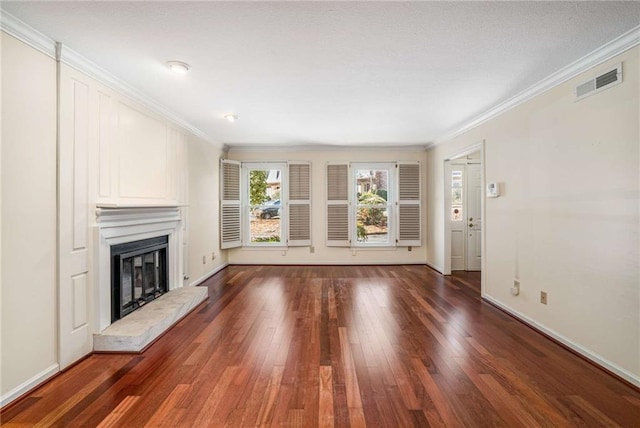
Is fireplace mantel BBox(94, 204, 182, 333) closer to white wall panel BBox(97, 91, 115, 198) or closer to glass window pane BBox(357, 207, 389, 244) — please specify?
white wall panel BBox(97, 91, 115, 198)

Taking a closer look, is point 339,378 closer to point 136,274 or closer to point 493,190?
point 136,274

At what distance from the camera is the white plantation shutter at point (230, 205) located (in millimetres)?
5762

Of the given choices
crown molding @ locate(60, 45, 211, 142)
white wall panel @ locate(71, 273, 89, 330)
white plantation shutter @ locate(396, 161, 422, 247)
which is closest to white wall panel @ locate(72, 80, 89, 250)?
crown molding @ locate(60, 45, 211, 142)

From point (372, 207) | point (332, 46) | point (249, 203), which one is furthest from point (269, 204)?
point (332, 46)

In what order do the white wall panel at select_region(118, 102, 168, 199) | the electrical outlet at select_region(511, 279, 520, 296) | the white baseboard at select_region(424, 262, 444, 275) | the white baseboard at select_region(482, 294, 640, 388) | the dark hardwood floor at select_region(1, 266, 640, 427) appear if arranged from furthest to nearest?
the white baseboard at select_region(424, 262, 444, 275) → the electrical outlet at select_region(511, 279, 520, 296) → the white wall panel at select_region(118, 102, 168, 199) → the white baseboard at select_region(482, 294, 640, 388) → the dark hardwood floor at select_region(1, 266, 640, 427)

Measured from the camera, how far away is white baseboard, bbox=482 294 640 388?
2.14 metres

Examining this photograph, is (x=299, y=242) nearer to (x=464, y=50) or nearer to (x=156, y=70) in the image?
(x=156, y=70)

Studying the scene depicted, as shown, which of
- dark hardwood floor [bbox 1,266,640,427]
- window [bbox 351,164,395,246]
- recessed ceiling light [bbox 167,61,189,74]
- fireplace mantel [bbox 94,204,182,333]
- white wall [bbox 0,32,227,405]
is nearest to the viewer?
dark hardwood floor [bbox 1,266,640,427]

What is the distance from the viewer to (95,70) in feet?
8.46

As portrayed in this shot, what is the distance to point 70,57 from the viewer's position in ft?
7.62

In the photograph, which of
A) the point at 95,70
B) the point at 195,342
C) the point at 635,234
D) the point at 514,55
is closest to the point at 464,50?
the point at 514,55

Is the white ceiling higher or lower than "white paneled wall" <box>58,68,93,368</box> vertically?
higher

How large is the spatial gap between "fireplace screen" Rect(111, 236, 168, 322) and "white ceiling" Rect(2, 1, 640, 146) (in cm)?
167

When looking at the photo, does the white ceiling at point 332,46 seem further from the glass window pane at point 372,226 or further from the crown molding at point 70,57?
the glass window pane at point 372,226
